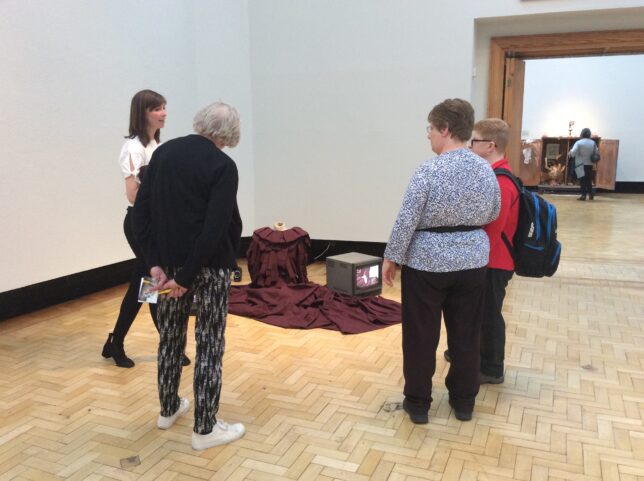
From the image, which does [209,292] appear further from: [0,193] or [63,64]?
[63,64]

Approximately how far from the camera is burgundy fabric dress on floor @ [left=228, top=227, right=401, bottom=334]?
4.11 meters

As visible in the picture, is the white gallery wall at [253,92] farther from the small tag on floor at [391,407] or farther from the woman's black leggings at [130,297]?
the small tag on floor at [391,407]

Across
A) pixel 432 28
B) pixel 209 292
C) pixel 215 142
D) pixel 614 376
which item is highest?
pixel 432 28

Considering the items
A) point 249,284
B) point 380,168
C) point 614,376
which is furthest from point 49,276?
point 614,376

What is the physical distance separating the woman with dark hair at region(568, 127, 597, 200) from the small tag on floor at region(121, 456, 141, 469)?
11.8 m

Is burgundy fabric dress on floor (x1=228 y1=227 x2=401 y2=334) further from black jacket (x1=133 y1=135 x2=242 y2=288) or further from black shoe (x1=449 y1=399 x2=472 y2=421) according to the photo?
black jacket (x1=133 y1=135 x2=242 y2=288)

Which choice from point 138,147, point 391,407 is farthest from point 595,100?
point 138,147

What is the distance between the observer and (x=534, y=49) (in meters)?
5.49

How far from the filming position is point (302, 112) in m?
5.91

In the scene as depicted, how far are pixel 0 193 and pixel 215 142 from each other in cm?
259

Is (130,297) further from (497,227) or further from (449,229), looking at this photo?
(497,227)

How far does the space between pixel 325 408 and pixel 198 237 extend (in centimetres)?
119

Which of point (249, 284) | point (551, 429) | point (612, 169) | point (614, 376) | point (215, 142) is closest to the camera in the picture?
point (215, 142)

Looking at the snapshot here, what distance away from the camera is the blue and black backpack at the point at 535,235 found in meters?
2.74
